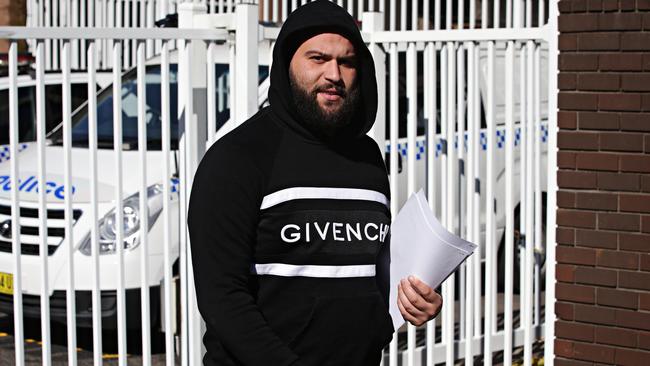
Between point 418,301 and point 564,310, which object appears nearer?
point 418,301

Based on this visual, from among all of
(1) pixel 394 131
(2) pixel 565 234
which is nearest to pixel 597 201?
(2) pixel 565 234

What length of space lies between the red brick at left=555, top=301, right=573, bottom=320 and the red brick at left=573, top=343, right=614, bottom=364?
0.43 ft

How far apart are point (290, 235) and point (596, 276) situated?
2.82 metres

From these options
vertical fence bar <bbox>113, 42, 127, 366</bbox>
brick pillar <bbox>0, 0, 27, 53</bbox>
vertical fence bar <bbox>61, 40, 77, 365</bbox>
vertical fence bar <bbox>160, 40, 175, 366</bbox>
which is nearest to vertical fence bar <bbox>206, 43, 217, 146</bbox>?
vertical fence bar <bbox>160, 40, 175, 366</bbox>

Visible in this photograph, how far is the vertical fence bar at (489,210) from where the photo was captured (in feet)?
19.1

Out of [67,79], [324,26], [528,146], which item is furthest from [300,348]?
[528,146]

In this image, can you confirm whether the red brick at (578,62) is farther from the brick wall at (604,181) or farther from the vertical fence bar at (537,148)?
the vertical fence bar at (537,148)

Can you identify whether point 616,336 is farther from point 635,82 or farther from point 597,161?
point 635,82

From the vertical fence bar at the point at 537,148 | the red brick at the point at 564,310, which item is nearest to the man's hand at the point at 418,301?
the red brick at the point at 564,310

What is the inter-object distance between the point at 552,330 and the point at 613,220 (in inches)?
23.1

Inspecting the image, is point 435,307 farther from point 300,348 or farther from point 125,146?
point 125,146

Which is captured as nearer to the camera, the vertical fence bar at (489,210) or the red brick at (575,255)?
the red brick at (575,255)

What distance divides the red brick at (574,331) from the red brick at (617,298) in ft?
0.44

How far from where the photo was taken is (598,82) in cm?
561
